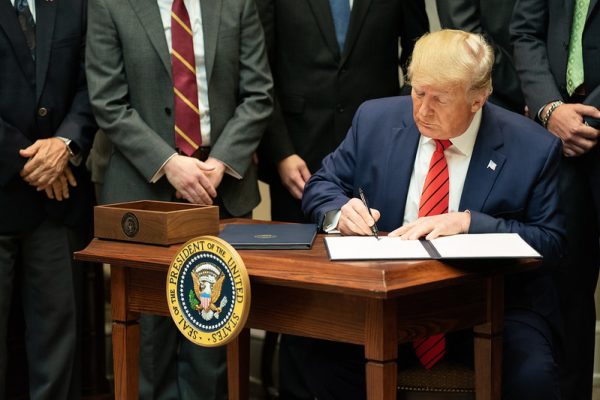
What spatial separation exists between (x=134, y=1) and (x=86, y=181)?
28.8 inches

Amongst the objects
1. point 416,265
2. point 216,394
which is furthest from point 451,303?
point 216,394

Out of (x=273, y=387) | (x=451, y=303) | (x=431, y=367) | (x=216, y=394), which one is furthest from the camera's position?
(x=273, y=387)

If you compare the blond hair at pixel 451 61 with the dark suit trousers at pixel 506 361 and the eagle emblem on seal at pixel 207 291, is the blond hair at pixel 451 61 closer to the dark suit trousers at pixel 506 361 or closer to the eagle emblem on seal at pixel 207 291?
the dark suit trousers at pixel 506 361

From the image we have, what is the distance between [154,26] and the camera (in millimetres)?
3633

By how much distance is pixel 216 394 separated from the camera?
3.77 metres

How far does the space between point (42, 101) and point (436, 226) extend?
172 centimetres

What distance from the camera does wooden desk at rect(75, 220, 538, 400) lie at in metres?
2.36

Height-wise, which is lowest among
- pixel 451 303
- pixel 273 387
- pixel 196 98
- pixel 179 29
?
pixel 273 387

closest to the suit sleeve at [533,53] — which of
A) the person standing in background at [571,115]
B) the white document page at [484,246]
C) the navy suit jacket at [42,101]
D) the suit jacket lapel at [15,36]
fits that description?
the person standing in background at [571,115]

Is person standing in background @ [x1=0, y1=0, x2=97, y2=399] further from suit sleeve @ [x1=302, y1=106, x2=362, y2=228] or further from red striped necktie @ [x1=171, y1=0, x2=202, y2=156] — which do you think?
suit sleeve @ [x1=302, y1=106, x2=362, y2=228]

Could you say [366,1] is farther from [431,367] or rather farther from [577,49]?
[431,367]

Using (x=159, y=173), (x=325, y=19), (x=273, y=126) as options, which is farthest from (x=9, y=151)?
(x=325, y=19)

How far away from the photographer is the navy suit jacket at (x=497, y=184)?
2.87 meters

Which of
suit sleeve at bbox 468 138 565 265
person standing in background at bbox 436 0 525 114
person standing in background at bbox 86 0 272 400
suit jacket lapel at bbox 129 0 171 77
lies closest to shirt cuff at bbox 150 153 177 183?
person standing in background at bbox 86 0 272 400
